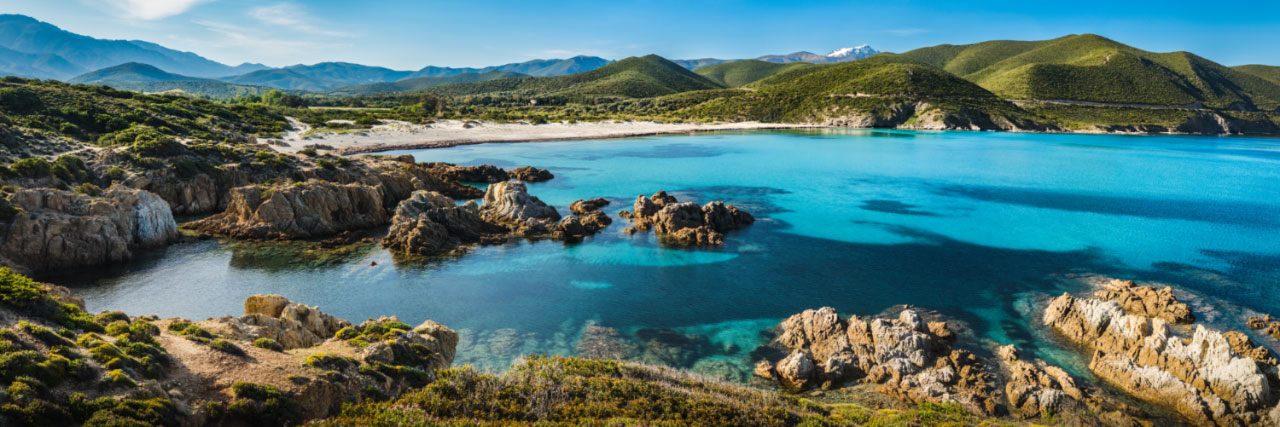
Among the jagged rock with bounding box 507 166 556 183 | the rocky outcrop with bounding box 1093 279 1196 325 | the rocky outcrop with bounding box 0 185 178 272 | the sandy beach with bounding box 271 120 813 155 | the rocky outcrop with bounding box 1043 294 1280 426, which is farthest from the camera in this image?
the sandy beach with bounding box 271 120 813 155

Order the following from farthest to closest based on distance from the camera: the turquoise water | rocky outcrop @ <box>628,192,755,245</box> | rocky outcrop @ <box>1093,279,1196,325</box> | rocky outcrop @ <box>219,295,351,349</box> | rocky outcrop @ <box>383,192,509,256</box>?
rocky outcrop @ <box>628,192,755,245</box> → rocky outcrop @ <box>383,192,509,256</box> → the turquoise water → rocky outcrop @ <box>1093,279,1196,325</box> → rocky outcrop @ <box>219,295,351,349</box>

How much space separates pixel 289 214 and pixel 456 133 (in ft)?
226

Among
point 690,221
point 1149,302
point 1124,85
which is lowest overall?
point 1149,302

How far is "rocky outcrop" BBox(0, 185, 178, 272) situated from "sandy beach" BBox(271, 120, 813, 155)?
122 ft

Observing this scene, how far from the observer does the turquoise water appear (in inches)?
930

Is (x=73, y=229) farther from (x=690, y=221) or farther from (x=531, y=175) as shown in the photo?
(x=531, y=175)

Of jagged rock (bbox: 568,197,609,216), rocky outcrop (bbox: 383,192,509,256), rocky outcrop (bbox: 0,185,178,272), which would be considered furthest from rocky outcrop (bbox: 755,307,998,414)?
rocky outcrop (bbox: 0,185,178,272)

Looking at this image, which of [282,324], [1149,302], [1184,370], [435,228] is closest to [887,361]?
[1184,370]

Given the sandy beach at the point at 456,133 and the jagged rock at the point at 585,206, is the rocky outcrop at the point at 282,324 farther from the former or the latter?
the sandy beach at the point at 456,133

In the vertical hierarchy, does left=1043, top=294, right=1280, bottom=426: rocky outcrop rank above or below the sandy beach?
below

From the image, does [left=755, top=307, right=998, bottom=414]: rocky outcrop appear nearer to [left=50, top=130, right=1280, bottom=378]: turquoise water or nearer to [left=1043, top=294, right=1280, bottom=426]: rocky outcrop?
[left=50, top=130, right=1280, bottom=378]: turquoise water

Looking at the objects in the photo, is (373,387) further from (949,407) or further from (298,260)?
(298,260)

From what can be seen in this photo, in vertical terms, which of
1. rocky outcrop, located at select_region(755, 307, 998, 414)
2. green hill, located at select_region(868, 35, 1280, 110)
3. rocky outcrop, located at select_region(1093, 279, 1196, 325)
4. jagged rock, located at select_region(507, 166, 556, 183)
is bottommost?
rocky outcrop, located at select_region(755, 307, 998, 414)

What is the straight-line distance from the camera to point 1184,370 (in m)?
17.3
